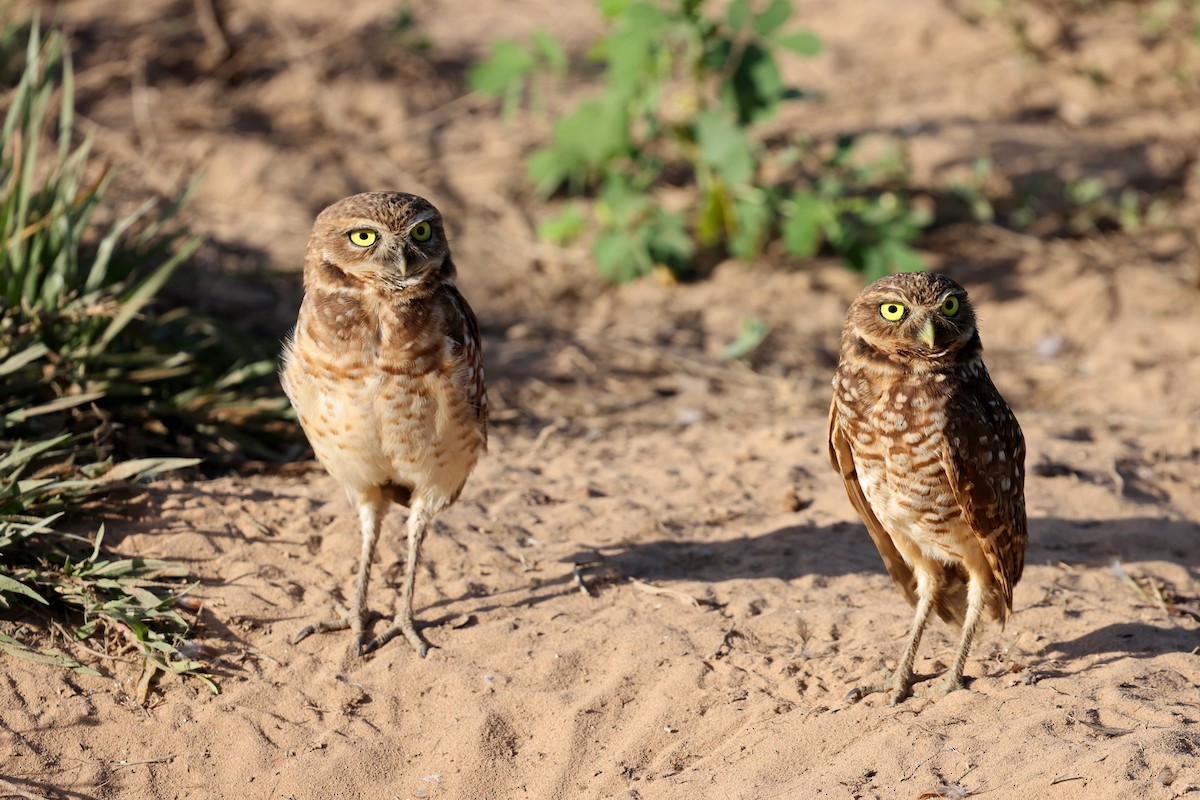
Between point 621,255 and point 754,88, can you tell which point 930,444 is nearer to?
point 754,88

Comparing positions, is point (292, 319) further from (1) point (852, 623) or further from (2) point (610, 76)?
(1) point (852, 623)

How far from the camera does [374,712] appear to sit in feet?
15.3

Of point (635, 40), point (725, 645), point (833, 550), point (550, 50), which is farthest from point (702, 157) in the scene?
point (725, 645)

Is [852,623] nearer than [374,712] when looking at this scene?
No

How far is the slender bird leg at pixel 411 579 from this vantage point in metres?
4.95

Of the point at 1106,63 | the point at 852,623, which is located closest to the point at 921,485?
the point at 852,623

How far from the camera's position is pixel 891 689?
181 inches

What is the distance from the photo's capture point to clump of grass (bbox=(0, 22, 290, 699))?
4801 millimetres

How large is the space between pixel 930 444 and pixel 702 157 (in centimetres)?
503

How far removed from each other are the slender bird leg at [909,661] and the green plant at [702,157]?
443cm

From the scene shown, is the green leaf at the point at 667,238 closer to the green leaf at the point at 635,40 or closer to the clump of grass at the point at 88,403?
the green leaf at the point at 635,40

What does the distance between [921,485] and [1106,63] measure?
329 inches

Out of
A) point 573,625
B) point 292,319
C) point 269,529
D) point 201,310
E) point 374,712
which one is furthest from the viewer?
point 292,319

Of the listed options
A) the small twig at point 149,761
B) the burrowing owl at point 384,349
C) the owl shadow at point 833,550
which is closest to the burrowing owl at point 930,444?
the owl shadow at point 833,550
